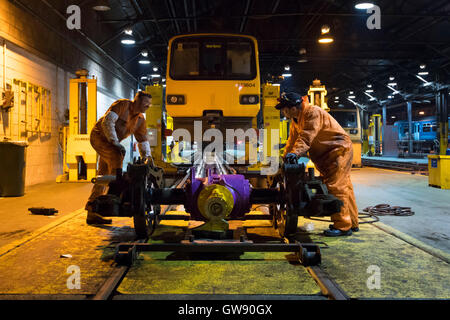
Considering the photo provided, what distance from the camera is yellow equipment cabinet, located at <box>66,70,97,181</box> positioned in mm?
10195

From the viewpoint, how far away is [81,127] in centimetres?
1072

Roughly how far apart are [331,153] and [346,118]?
12753 millimetres

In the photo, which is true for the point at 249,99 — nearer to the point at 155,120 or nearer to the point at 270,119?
the point at 270,119

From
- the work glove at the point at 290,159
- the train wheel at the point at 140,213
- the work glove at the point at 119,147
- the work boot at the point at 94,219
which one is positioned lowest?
the work boot at the point at 94,219

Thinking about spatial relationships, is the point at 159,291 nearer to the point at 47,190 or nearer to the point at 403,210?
the point at 403,210

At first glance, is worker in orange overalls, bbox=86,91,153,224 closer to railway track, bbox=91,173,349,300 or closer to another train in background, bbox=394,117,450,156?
railway track, bbox=91,173,349,300

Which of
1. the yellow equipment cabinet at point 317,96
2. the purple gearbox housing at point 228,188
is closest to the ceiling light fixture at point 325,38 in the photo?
the yellow equipment cabinet at point 317,96

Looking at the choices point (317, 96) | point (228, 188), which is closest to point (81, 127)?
point (317, 96)

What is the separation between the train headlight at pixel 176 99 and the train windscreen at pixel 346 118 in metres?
11.3

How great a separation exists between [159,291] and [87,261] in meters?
1.04

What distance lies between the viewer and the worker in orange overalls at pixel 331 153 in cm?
409

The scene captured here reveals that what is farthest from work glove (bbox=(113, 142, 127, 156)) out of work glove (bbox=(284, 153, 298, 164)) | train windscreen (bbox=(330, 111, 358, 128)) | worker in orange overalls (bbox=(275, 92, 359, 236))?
train windscreen (bbox=(330, 111, 358, 128))

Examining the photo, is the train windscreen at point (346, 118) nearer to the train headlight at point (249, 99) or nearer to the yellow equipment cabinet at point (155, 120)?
the yellow equipment cabinet at point (155, 120)
